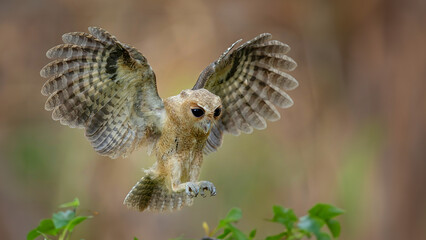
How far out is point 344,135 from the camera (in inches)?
270

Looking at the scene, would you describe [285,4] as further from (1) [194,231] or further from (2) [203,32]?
(1) [194,231]

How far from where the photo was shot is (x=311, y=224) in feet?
5.10

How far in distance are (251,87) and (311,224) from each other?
1.44m

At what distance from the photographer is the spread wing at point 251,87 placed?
2.85 m

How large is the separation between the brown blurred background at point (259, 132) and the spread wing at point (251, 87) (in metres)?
3.45

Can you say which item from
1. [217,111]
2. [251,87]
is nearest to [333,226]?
[217,111]

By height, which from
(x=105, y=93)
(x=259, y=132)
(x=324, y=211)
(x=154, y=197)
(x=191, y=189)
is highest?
(x=259, y=132)

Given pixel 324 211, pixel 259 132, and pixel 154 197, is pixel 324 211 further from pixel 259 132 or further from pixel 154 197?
pixel 259 132

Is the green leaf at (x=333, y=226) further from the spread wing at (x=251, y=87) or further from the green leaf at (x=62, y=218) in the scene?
the spread wing at (x=251, y=87)

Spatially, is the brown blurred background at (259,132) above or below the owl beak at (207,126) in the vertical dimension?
above

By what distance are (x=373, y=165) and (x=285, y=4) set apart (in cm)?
187

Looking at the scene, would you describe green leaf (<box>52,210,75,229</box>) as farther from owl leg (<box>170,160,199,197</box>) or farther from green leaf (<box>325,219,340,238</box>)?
green leaf (<box>325,219,340,238</box>)

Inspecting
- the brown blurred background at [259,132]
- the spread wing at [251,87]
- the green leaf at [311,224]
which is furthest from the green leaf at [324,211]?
the brown blurred background at [259,132]

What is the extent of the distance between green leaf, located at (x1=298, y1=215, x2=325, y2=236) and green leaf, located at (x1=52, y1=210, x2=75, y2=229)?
0.62m
